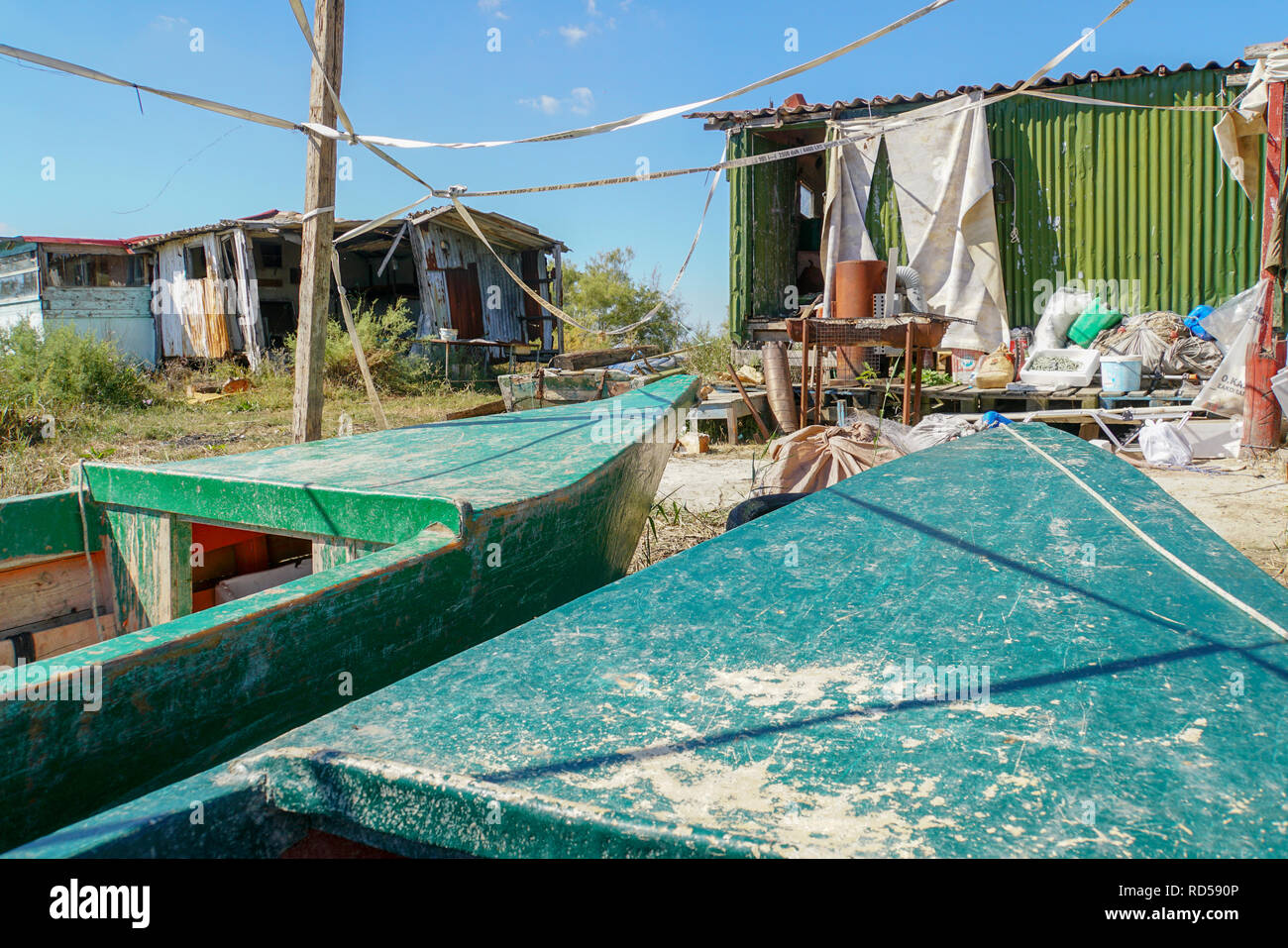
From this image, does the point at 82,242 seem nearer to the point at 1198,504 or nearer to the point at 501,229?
the point at 501,229

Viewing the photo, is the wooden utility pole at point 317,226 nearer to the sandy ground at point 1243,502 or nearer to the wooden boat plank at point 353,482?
the wooden boat plank at point 353,482

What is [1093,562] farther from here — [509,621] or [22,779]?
[22,779]

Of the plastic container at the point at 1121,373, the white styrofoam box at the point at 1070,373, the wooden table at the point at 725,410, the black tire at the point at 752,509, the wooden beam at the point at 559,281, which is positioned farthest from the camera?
the wooden beam at the point at 559,281

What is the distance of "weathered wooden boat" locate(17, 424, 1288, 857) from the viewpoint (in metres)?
0.93

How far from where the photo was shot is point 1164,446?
6.95 m

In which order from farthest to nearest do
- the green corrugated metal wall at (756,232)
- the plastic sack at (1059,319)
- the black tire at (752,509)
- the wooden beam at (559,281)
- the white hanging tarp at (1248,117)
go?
the wooden beam at (559,281), the green corrugated metal wall at (756,232), the plastic sack at (1059,319), the white hanging tarp at (1248,117), the black tire at (752,509)

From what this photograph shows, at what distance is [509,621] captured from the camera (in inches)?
88.7

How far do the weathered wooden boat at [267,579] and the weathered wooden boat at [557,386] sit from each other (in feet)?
19.6

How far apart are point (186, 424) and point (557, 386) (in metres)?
4.81

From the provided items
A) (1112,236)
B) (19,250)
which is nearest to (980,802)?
(1112,236)

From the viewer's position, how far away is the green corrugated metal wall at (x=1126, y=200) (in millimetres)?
9719

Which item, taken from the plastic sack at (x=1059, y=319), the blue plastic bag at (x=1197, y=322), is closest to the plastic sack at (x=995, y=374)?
the plastic sack at (x=1059, y=319)
